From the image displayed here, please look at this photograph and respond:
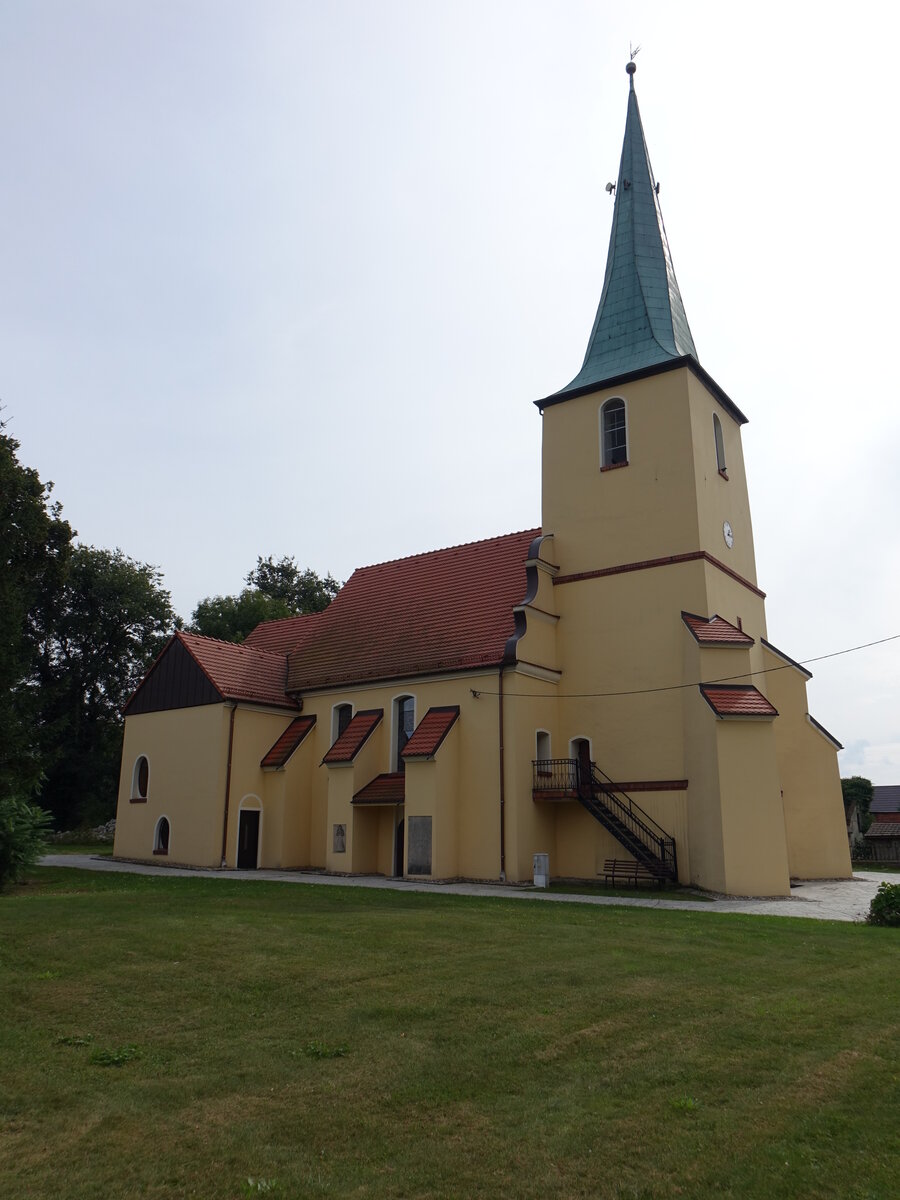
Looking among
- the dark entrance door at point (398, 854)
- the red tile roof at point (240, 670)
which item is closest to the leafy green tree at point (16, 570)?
the red tile roof at point (240, 670)

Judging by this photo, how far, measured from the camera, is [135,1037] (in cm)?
754

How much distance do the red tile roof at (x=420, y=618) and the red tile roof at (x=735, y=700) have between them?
5355 mm

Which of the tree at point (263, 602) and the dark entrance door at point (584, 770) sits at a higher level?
the tree at point (263, 602)

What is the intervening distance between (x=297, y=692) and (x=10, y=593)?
8.90 m

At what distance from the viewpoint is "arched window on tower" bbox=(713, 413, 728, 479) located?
84.6 feet

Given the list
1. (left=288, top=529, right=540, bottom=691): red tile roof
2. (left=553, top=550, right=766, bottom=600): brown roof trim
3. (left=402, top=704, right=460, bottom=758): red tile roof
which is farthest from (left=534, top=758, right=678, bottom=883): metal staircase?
(left=553, top=550, right=766, bottom=600): brown roof trim

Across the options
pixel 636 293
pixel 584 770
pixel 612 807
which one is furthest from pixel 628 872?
pixel 636 293

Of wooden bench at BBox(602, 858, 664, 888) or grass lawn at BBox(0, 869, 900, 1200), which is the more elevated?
wooden bench at BBox(602, 858, 664, 888)

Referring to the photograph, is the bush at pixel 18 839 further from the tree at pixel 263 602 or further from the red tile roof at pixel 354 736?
the tree at pixel 263 602

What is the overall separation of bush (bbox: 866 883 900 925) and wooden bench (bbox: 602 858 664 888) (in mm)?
6436

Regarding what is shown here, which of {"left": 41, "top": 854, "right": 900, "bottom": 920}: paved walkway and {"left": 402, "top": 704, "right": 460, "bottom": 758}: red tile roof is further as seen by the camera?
{"left": 402, "top": 704, "right": 460, "bottom": 758}: red tile roof

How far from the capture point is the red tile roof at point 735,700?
790 inches

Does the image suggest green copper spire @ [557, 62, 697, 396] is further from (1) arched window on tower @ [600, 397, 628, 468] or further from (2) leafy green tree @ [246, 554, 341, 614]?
(2) leafy green tree @ [246, 554, 341, 614]

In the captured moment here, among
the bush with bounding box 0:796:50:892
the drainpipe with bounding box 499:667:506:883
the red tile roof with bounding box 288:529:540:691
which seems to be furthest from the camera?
the red tile roof with bounding box 288:529:540:691
